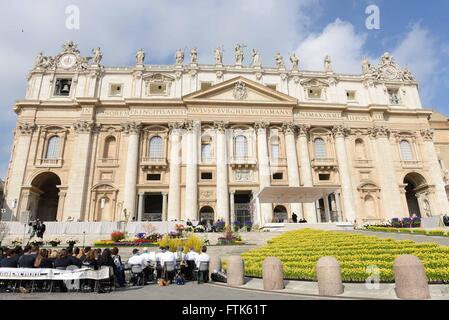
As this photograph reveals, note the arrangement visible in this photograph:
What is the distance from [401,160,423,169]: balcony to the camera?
149 feet

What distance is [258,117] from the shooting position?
44.3m

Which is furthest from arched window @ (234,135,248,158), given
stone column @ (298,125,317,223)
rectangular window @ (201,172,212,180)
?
stone column @ (298,125,317,223)

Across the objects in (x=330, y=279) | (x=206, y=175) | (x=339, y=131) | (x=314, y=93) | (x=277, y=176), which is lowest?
(x=330, y=279)

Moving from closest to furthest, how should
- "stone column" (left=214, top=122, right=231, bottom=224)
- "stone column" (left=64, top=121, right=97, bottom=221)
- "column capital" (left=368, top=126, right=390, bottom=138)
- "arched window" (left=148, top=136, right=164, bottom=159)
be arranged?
"stone column" (left=64, top=121, right=97, bottom=221) < "stone column" (left=214, top=122, right=231, bottom=224) < "arched window" (left=148, top=136, right=164, bottom=159) < "column capital" (left=368, top=126, right=390, bottom=138)

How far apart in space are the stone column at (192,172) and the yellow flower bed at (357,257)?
22.1 metres

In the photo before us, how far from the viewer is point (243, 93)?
44875 mm

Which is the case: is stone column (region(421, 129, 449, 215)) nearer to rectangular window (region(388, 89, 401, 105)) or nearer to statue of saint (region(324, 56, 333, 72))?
rectangular window (region(388, 89, 401, 105))

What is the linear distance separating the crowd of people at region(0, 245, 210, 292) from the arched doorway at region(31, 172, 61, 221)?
33.2 meters

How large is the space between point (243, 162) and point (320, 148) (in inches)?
492

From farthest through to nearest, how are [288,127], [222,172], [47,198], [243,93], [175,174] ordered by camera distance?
[243,93]
[47,198]
[288,127]
[222,172]
[175,174]

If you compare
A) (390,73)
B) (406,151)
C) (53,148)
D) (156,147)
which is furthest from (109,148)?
(390,73)

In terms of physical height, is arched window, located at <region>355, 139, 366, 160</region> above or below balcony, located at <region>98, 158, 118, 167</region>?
above

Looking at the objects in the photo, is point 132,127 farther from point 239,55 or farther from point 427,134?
point 427,134
